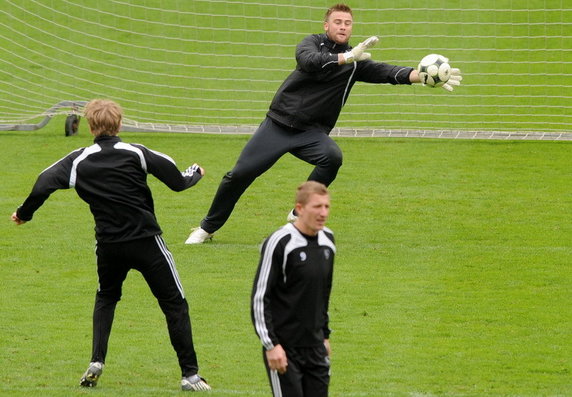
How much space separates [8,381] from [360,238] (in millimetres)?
5296

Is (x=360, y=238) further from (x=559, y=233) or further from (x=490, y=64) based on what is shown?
(x=490, y=64)

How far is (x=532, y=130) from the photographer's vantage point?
18.7 m

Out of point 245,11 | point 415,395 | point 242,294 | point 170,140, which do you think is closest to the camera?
point 415,395

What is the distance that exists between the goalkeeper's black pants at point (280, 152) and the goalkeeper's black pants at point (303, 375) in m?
5.42

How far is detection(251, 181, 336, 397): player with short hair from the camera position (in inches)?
261

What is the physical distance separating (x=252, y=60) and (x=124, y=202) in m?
14.5

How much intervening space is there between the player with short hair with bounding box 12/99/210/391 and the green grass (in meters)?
0.44

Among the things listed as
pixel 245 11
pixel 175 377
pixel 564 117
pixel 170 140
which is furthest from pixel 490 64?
pixel 175 377

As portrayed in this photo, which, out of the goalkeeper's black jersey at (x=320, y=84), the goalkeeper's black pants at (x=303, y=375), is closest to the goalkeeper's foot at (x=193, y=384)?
the goalkeeper's black pants at (x=303, y=375)

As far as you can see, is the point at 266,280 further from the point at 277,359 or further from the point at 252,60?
the point at 252,60

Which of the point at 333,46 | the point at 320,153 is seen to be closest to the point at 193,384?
the point at 320,153

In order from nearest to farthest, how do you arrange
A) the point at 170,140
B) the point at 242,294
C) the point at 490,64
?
1. the point at 242,294
2. the point at 170,140
3. the point at 490,64

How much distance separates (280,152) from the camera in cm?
1214

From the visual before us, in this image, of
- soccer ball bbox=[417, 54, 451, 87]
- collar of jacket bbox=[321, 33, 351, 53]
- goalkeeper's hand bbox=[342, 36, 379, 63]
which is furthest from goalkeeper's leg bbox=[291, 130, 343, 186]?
soccer ball bbox=[417, 54, 451, 87]
